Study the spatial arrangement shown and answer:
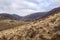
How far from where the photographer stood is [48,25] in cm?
2338

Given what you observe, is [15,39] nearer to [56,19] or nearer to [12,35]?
[12,35]

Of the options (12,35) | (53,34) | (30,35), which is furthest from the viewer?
(12,35)

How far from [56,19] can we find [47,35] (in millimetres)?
Answer: 3091

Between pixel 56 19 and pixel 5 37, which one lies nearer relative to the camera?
pixel 56 19

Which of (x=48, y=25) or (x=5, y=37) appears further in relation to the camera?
(x=5, y=37)

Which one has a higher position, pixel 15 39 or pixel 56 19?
pixel 56 19

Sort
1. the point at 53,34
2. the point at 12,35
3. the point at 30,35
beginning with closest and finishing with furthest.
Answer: the point at 53,34, the point at 30,35, the point at 12,35

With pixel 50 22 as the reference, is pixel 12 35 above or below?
below

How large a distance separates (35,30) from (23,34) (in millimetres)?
1774

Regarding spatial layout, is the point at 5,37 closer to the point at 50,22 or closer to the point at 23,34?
the point at 23,34

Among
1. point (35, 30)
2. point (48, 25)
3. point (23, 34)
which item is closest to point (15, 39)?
point (23, 34)

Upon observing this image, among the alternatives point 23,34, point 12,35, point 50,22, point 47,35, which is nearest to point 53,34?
point 47,35

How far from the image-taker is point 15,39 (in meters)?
24.3

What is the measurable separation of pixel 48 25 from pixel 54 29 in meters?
1.26
